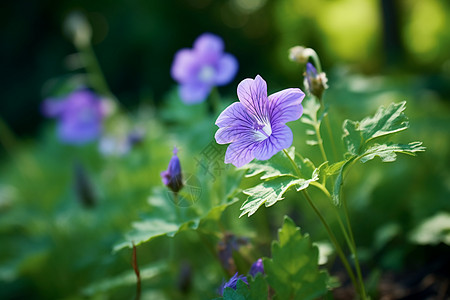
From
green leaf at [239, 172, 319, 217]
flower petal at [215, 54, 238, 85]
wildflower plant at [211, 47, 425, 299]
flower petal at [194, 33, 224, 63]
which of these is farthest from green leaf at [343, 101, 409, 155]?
flower petal at [194, 33, 224, 63]

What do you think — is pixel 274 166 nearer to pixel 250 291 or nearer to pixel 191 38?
pixel 250 291

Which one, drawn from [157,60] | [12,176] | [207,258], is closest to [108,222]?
[207,258]

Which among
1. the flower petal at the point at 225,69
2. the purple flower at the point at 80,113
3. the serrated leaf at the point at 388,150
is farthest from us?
the purple flower at the point at 80,113

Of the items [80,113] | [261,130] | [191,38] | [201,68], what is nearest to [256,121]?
[261,130]

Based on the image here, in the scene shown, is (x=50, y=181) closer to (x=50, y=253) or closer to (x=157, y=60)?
(x=50, y=253)

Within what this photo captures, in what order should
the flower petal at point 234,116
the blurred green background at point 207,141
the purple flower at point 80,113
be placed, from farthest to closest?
the purple flower at point 80,113 < the blurred green background at point 207,141 < the flower petal at point 234,116

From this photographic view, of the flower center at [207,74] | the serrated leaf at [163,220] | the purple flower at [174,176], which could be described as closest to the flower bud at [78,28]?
the flower center at [207,74]

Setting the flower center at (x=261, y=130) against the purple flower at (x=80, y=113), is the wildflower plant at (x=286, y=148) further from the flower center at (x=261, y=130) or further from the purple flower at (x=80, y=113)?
the purple flower at (x=80, y=113)
